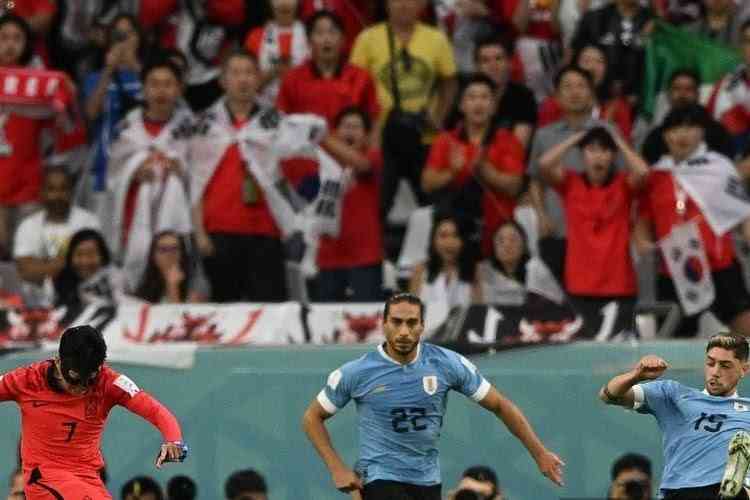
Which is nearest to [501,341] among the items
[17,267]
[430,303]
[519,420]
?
[430,303]

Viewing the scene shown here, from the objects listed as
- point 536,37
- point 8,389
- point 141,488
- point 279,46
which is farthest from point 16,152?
point 8,389

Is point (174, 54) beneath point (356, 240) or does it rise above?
above

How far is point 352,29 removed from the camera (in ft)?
66.8

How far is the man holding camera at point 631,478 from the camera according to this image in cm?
1702

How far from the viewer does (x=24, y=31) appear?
19.5 metres

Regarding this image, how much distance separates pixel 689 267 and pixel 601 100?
1.95 m

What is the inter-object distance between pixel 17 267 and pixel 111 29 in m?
2.37

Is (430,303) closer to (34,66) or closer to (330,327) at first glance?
(330,327)

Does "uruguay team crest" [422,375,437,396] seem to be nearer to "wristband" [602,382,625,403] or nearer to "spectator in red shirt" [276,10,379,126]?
"wristband" [602,382,625,403]

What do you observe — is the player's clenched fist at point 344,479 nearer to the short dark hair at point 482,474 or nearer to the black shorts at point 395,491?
the black shorts at point 395,491

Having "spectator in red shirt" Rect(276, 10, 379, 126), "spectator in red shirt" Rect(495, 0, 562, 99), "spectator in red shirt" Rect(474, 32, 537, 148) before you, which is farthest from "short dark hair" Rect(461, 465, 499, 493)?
"spectator in red shirt" Rect(495, 0, 562, 99)

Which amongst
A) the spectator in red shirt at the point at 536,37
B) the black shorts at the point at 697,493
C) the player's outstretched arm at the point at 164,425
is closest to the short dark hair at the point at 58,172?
the spectator in red shirt at the point at 536,37

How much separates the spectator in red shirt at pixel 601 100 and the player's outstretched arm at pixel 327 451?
15.7ft

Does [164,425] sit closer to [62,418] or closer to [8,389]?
[62,418]
